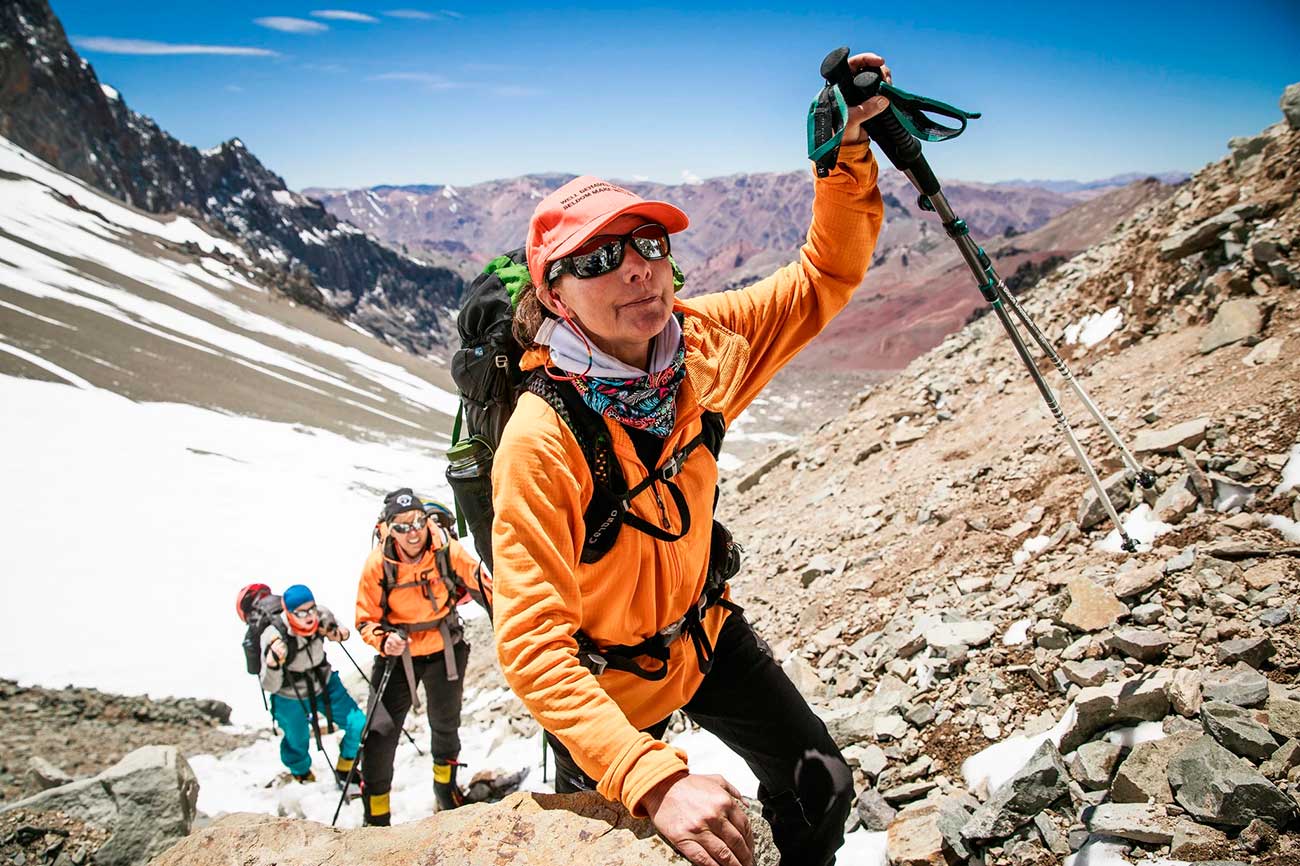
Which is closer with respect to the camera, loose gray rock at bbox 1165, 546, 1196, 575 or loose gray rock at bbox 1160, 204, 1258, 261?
loose gray rock at bbox 1165, 546, 1196, 575

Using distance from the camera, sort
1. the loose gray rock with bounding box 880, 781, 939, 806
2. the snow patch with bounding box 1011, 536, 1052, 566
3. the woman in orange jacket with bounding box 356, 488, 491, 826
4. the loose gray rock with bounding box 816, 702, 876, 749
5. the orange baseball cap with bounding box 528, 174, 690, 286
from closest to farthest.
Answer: the orange baseball cap with bounding box 528, 174, 690, 286 → the loose gray rock with bounding box 880, 781, 939, 806 → the loose gray rock with bounding box 816, 702, 876, 749 → the snow patch with bounding box 1011, 536, 1052, 566 → the woman in orange jacket with bounding box 356, 488, 491, 826

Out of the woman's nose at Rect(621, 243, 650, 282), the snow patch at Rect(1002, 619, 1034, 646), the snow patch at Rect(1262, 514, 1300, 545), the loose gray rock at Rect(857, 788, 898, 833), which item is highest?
the woman's nose at Rect(621, 243, 650, 282)

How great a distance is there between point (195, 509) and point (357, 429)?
18578 millimetres

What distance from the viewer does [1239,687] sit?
3230mm

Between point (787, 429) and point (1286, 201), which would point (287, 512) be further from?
point (787, 429)

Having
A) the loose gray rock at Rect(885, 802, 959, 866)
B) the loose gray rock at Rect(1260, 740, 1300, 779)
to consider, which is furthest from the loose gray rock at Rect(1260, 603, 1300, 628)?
the loose gray rock at Rect(885, 802, 959, 866)

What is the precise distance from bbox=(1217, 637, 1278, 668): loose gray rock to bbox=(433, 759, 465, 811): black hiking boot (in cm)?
630

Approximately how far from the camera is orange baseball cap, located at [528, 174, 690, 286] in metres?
2.55

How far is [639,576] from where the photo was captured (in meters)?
2.76

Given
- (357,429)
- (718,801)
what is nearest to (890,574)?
(718,801)

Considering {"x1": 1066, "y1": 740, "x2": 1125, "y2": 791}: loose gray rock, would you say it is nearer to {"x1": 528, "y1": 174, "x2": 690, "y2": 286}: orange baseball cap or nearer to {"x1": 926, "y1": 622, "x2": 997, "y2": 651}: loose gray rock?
{"x1": 926, "y1": 622, "x2": 997, "y2": 651}: loose gray rock

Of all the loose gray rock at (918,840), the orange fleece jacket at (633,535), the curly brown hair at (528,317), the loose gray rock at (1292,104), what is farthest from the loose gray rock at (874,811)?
the loose gray rock at (1292,104)

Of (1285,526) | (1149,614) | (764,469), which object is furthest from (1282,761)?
(764,469)

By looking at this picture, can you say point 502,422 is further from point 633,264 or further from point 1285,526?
point 1285,526
